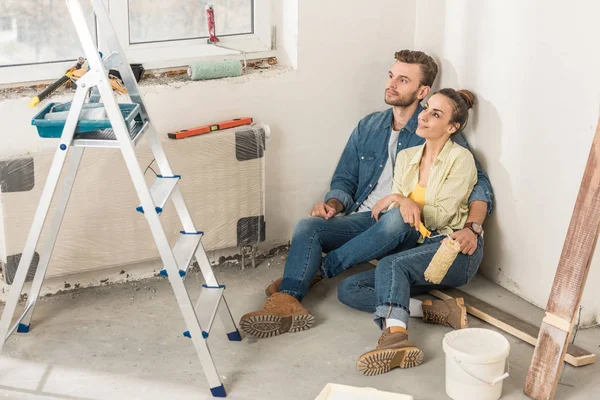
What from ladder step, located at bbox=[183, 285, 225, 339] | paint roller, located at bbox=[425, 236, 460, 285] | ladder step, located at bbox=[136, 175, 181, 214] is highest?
ladder step, located at bbox=[136, 175, 181, 214]

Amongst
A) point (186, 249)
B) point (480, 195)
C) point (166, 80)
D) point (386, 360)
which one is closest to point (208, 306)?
point (186, 249)

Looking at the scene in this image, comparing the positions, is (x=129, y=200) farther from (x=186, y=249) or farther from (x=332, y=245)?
(x=332, y=245)

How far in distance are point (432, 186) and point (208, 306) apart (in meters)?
0.99

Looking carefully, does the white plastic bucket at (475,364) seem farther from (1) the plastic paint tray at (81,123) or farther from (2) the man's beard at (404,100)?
(1) the plastic paint tray at (81,123)

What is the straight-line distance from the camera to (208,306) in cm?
275

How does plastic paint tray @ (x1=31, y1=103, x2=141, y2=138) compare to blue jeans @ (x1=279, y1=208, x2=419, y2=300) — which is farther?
blue jeans @ (x1=279, y1=208, x2=419, y2=300)

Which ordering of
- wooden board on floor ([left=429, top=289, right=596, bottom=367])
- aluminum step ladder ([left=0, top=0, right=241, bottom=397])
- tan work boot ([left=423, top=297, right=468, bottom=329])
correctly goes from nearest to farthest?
aluminum step ladder ([left=0, top=0, right=241, bottom=397]) < wooden board on floor ([left=429, top=289, right=596, bottom=367]) < tan work boot ([left=423, top=297, right=468, bottom=329])

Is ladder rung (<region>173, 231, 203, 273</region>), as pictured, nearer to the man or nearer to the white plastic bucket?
the man

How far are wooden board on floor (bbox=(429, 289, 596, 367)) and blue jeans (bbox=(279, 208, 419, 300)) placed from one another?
1.02ft

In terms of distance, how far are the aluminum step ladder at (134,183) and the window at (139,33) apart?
575mm

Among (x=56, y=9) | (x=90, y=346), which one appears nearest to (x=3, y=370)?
(x=90, y=346)

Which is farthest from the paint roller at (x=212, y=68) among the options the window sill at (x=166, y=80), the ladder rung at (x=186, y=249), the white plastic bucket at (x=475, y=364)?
the white plastic bucket at (x=475, y=364)

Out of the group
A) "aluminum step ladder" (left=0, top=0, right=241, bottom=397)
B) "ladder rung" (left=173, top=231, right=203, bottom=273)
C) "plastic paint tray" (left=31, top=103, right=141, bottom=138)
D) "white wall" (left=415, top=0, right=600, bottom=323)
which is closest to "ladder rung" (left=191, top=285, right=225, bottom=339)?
"aluminum step ladder" (left=0, top=0, right=241, bottom=397)

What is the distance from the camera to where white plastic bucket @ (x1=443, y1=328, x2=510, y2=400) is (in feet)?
8.44
